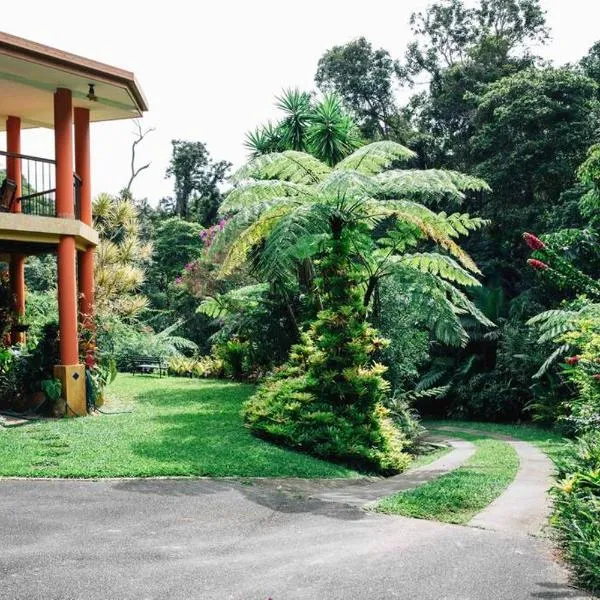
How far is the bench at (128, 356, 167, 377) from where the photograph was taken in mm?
21297

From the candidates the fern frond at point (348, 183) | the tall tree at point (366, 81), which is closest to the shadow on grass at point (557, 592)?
the fern frond at point (348, 183)

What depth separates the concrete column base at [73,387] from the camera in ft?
38.2

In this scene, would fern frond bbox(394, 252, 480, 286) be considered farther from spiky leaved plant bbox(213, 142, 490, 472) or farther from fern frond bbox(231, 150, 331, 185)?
fern frond bbox(231, 150, 331, 185)

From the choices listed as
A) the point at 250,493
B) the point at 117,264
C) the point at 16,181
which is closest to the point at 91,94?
the point at 16,181

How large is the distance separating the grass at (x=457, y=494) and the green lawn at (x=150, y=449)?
1.39 metres

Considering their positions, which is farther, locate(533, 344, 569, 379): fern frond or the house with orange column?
locate(533, 344, 569, 379): fern frond

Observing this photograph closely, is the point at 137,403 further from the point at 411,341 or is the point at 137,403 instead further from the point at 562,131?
A: the point at 562,131

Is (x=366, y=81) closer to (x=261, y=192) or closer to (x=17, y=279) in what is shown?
(x=17, y=279)

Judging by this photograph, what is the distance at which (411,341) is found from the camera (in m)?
12.6

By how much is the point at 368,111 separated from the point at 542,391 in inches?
683

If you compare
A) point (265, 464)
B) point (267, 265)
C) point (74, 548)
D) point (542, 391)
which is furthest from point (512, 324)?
point (74, 548)

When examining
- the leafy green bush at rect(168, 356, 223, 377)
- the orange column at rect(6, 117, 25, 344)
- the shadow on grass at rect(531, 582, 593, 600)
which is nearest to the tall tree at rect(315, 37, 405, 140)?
the leafy green bush at rect(168, 356, 223, 377)

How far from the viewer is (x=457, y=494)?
7.01 metres

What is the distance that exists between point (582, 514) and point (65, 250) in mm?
9552
